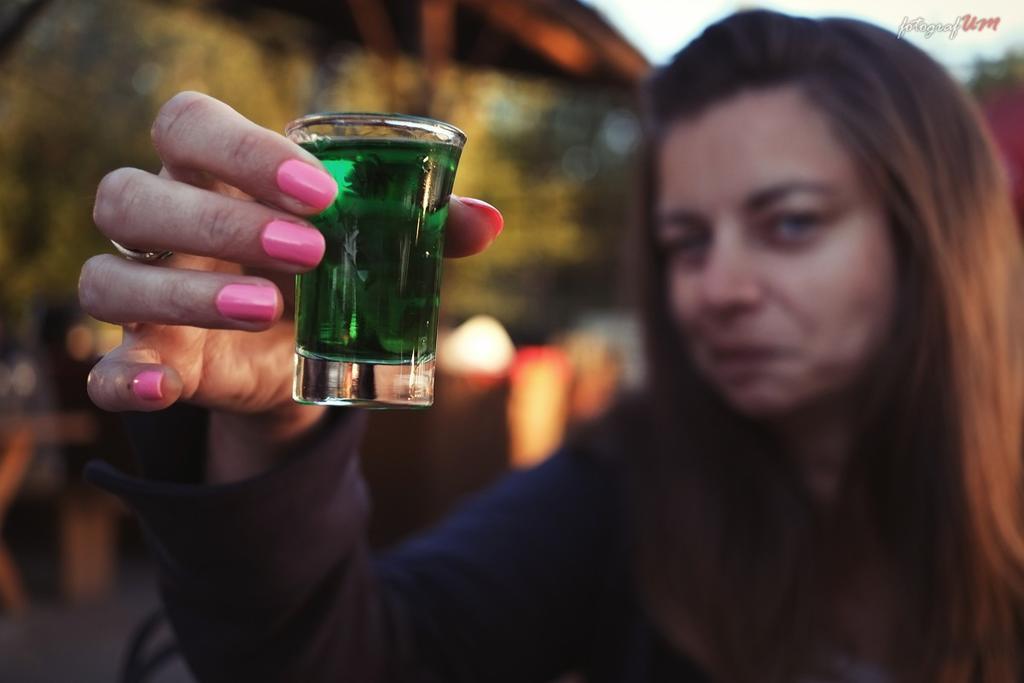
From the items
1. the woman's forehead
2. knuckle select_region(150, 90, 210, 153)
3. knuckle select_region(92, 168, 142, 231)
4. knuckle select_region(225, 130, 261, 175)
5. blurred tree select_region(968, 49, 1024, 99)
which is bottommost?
knuckle select_region(92, 168, 142, 231)

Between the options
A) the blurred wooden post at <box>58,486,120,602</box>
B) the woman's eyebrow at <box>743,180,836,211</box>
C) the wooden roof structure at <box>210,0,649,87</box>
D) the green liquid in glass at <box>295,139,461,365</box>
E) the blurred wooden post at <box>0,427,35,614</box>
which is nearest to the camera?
the green liquid in glass at <box>295,139,461,365</box>

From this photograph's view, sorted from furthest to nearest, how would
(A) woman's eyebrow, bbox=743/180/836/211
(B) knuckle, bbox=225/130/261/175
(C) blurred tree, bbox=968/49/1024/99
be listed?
(C) blurred tree, bbox=968/49/1024/99, (A) woman's eyebrow, bbox=743/180/836/211, (B) knuckle, bbox=225/130/261/175

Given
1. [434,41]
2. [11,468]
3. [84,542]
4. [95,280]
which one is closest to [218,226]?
[95,280]

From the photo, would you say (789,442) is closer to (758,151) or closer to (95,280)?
(758,151)

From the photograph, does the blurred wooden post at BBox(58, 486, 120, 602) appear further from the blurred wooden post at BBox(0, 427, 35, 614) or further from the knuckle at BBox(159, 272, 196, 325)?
the knuckle at BBox(159, 272, 196, 325)

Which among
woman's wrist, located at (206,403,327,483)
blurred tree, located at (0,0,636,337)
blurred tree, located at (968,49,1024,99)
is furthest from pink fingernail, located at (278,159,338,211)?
blurred tree, located at (0,0,636,337)

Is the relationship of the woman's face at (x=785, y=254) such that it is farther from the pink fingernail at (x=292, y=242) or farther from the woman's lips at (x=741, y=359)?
the pink fingernail at (x=292, y=242)

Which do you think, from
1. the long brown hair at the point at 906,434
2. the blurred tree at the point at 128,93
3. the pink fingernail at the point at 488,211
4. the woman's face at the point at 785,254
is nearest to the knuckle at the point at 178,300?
the pink fingernail at the point at 488,211
